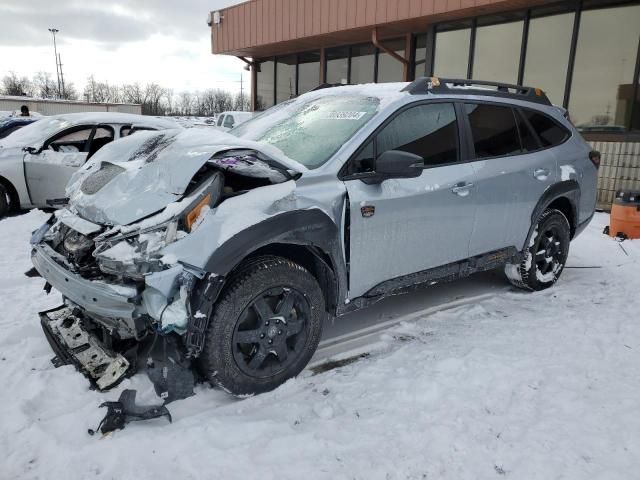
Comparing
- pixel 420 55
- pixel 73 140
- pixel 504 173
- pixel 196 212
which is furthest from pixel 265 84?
pixel 196 212

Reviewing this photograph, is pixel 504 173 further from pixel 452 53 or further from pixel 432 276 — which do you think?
pixel 452 53

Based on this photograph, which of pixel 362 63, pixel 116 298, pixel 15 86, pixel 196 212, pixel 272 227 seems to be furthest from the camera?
pixel 15 86

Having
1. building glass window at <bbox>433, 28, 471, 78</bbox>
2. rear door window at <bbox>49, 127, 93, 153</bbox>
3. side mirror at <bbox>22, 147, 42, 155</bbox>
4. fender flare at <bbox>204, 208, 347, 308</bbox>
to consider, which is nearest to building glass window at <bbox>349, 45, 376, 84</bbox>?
building glass window at <bbox>433, 28, 471, 78</bbox>

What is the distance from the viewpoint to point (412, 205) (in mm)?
3312

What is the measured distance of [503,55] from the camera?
33.1 ft

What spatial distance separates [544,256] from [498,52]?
6956 mm

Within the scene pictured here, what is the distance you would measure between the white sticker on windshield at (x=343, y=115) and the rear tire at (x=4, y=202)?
5.79 metres

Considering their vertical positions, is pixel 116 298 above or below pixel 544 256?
above

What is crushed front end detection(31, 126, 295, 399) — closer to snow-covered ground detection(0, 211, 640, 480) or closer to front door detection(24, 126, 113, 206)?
snow-covered ground detection(0, 211, 640, 480)

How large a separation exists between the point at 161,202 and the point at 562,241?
3843 millimetres

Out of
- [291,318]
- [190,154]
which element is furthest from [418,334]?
[190,154]

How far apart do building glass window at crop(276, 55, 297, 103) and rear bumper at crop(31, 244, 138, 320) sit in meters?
13.9

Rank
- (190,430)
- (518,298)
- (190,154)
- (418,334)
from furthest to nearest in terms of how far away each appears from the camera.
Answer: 1. (518,298)
2. (418,334)
3. (190,154)
4. (190,430)

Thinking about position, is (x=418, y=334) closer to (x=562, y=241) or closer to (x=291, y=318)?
(x=291, y=318)
